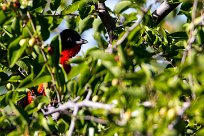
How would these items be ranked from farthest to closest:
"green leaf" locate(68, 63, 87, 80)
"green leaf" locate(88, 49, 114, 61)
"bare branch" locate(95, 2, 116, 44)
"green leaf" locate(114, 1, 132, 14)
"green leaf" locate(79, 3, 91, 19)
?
"bare branch" locate(95, 2, 116, 44) → "green leaf" locate(79, 3, 91, 19) → "green leaf" locate(114, 1, 132, 14) → "green leaf" locate(68, 63, 87, 80) → "green leaf" locate(88, 49, 114, 61)

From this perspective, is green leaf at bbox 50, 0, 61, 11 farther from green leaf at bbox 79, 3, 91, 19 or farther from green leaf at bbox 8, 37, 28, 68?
green leaf at bbox 8, 37, 28, 68

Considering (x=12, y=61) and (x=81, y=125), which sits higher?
(x=12, y=61)

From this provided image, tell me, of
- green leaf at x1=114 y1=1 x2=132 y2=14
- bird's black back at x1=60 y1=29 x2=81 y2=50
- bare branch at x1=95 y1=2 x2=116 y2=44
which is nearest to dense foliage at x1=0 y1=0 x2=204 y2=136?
green leaf at x1=114 y1=1 x2=132 y2=14

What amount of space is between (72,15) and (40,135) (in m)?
1.73

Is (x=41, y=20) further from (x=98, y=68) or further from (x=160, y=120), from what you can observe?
(x=160, y=120)

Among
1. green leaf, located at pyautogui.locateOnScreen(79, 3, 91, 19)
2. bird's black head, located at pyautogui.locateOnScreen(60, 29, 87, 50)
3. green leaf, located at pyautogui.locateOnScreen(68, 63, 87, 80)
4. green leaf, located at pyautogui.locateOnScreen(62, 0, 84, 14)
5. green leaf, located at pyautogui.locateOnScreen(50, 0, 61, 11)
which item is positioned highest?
green leaf, located at pyautogui.locateOnScreen(68, 63, 87, 80)

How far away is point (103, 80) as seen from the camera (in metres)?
3.01

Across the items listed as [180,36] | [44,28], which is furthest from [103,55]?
[180,36]

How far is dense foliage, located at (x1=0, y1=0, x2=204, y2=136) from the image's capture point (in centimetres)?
235

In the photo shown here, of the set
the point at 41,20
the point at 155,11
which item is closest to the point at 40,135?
the point at 41,20

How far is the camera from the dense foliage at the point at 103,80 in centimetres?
235

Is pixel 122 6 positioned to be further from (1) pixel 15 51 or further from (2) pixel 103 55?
(2) pixel 103 55

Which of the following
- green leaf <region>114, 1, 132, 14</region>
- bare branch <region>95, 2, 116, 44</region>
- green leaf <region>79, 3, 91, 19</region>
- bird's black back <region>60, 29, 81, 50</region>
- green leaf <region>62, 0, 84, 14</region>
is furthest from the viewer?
bird's black back <region>60, 29, 81, 50</region>

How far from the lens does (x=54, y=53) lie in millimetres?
3031
